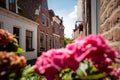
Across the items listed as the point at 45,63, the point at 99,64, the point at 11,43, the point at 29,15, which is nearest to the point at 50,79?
the point at 45,63

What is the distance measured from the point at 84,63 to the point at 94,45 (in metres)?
0.16

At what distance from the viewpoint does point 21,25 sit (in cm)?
1697

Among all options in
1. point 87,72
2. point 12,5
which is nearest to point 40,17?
point 12,5

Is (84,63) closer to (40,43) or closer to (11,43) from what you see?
(11,43)

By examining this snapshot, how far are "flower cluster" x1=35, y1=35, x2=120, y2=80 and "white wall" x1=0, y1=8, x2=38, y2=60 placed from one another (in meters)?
12.9

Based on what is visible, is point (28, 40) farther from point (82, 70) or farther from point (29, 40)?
point (82, 70)

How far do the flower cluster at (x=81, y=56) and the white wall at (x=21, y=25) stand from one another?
12873 mm

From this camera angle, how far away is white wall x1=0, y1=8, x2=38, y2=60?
1398cm

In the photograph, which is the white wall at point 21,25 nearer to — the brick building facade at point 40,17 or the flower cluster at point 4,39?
the brick building facade at point 40,17

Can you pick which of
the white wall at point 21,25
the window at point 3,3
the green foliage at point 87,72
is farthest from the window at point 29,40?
the green foliage at point 87,72

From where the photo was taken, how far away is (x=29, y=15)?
2056 centimetres

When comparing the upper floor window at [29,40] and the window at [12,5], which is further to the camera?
the upper floor window at [29,40]

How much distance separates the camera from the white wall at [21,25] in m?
14.0

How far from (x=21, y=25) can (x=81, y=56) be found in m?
16.4
